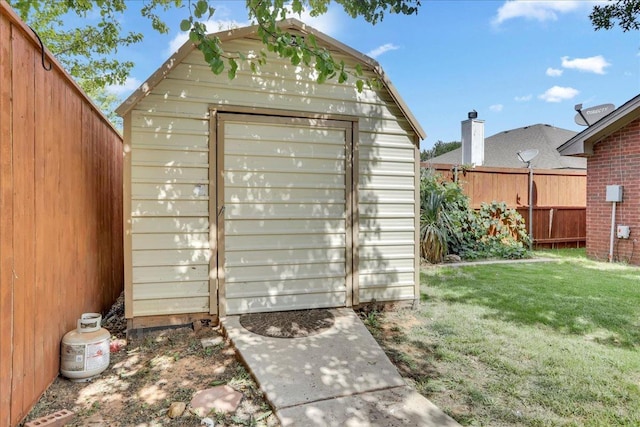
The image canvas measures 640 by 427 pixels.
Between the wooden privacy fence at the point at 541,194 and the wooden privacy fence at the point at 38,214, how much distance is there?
6.83 metres

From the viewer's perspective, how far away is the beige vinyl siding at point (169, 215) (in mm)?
3629

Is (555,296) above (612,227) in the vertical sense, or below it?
below

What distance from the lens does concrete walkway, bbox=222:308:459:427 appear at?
231 cm

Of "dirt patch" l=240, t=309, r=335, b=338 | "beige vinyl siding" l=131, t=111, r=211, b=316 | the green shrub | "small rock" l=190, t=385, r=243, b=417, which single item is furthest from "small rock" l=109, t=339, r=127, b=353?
the green shrub

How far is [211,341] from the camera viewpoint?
11.6 ft

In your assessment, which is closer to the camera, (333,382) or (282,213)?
(333,382)

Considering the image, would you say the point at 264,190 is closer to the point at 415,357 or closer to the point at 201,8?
the point at 201,8

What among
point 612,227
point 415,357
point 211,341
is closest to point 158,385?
point 211,341

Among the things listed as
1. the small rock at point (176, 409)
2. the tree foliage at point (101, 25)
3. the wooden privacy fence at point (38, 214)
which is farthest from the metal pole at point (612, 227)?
the wooden privacy fence at point (38, 214)

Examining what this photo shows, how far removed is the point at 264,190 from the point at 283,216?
346 mm

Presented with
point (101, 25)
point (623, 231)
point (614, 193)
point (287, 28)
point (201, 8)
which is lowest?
point (623, 231)

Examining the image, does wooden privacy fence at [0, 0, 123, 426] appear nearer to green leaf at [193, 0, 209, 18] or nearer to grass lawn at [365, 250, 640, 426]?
green leaf at [193, 0, 209, 18]

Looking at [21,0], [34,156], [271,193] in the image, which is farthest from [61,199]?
[21,0]

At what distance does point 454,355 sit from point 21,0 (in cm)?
626
